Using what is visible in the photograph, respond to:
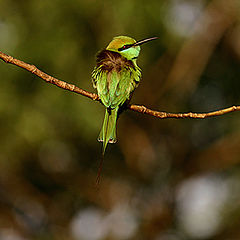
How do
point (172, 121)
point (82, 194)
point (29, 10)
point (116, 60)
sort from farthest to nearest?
1. point (82, 194)
2. point (172, 121)
3. point (29, 10)
4. point (116, 60)

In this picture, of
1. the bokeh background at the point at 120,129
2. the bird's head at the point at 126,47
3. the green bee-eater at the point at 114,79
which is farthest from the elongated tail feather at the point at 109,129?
the bokeh background at the point at 120,129

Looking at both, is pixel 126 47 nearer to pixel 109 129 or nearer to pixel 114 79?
pixel 114 79

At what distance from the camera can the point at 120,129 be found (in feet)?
24.2

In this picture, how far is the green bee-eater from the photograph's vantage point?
8.09ft

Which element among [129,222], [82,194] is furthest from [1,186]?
[129,222]

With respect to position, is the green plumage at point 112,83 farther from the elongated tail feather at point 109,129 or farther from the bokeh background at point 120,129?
the bokeh background at point 120,129

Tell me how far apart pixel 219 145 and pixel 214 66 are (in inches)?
46.0

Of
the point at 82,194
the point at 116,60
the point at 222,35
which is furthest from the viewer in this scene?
the point at 82,194

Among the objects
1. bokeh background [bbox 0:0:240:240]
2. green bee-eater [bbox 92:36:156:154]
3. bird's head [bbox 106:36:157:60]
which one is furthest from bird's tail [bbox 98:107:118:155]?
bokeh background [bbox 0:0:240:240]

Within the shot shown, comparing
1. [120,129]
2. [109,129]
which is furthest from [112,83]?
[120,129]

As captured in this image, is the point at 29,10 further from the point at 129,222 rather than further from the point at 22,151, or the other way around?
the point at 129,222

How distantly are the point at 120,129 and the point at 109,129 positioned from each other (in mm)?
4943

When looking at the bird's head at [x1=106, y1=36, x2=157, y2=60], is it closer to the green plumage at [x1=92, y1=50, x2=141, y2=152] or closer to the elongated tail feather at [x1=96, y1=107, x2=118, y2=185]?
the green plumage at [x1=92, y1=50, x2=141, y2=152]

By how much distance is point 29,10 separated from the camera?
6.23m
